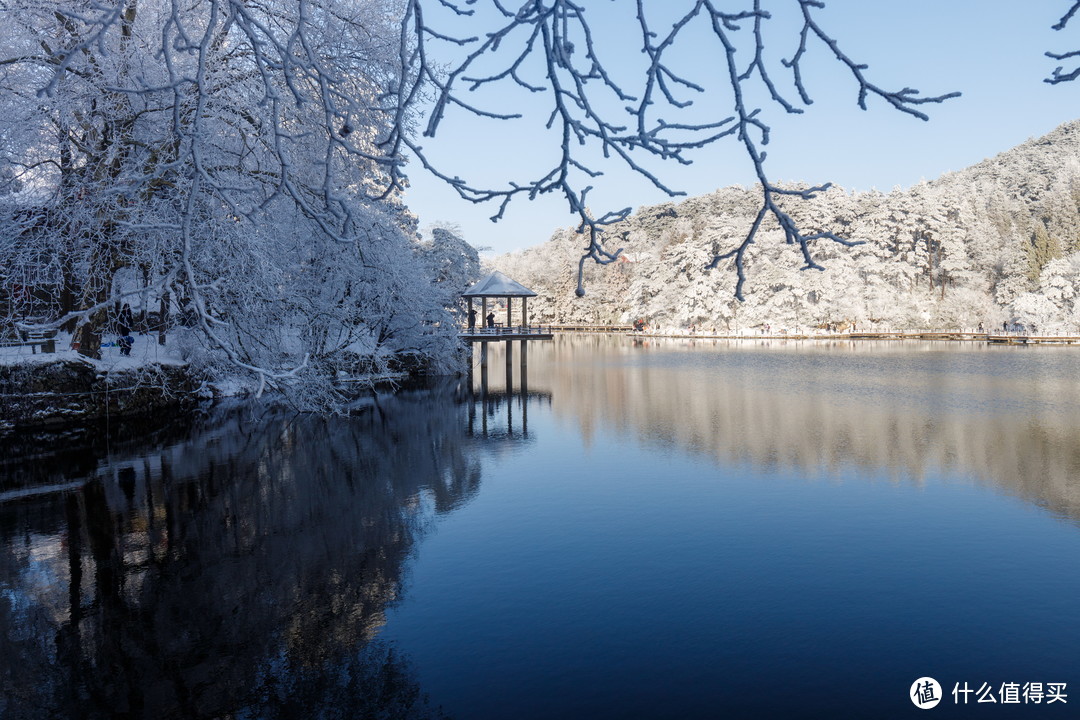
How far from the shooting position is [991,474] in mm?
12625

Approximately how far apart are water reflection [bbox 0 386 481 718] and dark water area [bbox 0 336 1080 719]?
0.11 ft

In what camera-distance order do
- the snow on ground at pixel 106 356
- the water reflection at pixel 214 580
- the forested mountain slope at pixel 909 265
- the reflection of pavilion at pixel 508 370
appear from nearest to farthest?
1. the water reflection at pixel 214 580
2. the snow on ground at pixel 106 356
3. the reflection of pavilion at pixel 508 370
4. the forested mountain slope at pixel 909 265

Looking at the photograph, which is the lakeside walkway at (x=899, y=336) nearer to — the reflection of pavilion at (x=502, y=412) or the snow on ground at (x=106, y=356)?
the reflection of pavilion at (x=502, y=412)

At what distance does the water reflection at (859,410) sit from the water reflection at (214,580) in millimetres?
6394

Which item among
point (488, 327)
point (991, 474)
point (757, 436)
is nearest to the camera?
point (991, 474)

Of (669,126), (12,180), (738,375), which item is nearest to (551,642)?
(669,126)

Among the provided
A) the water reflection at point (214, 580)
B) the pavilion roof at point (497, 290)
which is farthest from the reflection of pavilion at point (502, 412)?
the pavilion roof at point (497, 290)

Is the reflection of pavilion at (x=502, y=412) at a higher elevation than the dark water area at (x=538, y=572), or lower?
higher

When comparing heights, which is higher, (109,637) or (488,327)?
(488,327)

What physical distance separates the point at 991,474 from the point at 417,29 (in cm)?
1353

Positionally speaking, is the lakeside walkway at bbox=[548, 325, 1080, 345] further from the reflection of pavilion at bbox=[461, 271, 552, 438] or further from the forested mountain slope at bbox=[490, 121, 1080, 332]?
the reflection of pavilion at bbox=[461, 271, 552, 438]

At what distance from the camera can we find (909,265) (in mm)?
54312

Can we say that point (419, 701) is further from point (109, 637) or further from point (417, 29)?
point (417, 29)

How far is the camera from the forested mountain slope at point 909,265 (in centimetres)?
4931
